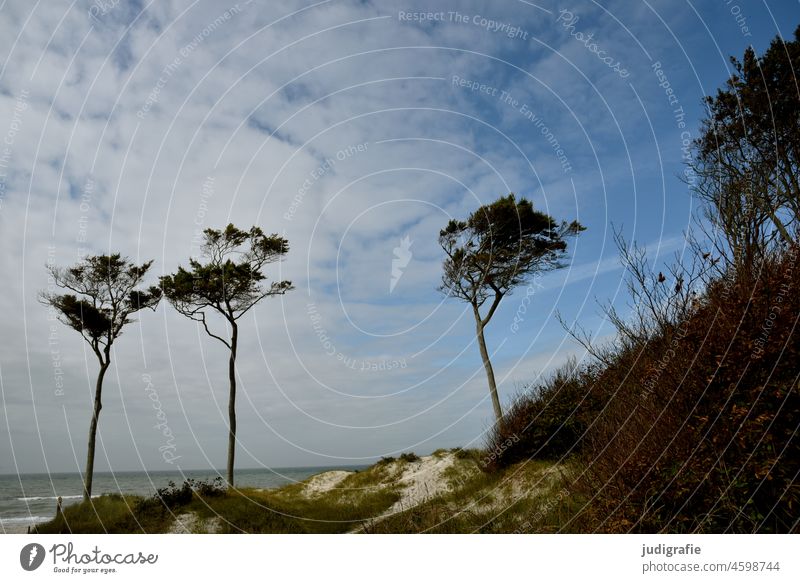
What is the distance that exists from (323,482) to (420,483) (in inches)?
311

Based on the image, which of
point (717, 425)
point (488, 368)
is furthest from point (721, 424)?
point (488, 368)

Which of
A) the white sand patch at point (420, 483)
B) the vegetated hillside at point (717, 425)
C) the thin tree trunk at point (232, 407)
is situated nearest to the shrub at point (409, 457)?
the white sand patch at point (420, 483)

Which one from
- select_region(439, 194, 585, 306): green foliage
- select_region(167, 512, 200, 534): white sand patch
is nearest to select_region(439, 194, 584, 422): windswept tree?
select_region(439, 194, 585, 306): green foliage

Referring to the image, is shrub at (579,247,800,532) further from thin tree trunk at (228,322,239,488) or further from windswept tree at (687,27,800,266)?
thin tree trunk at (228,322,239,488)

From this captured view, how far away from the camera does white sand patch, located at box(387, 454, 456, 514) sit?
1411 cm

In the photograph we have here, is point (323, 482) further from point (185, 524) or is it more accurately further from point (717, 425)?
point (717, 425)

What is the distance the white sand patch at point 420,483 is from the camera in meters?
14.1

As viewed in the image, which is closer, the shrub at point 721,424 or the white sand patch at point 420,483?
the shrub at point 721,424

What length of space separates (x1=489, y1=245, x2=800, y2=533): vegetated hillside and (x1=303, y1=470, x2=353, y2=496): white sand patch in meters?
16.0

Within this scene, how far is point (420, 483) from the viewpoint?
659 inches

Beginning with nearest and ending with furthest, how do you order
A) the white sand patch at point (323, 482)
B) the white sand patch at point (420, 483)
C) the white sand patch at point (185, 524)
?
the white sand patch at point (185, 524) < the white sand patch at point (420, 483) < the white sand patch at point (323, 482)
